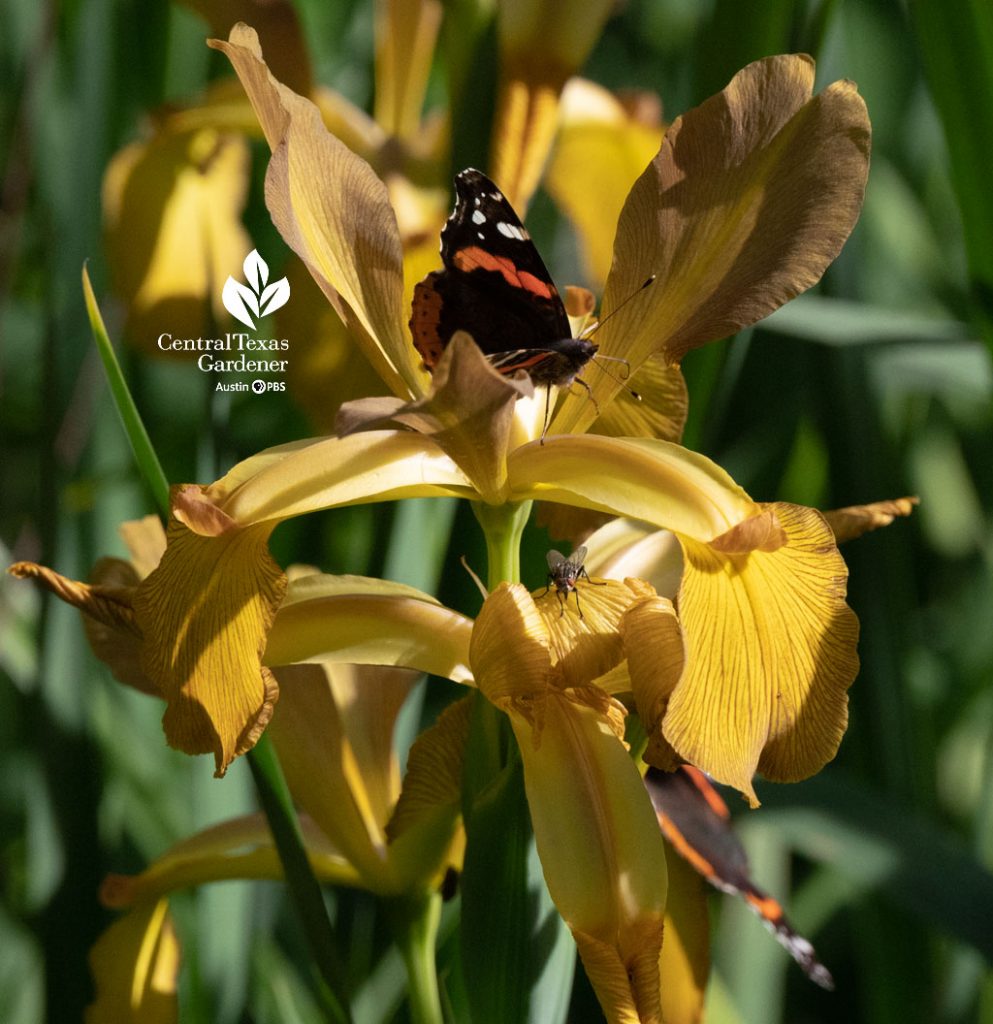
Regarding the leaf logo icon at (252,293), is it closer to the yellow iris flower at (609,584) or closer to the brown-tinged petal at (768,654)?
the yellow iris flower at (609,584)

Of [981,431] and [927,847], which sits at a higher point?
[981,431]

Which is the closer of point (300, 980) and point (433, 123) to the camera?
point (300, 980)

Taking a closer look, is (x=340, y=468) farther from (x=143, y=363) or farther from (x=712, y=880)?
(x=143, y=363)

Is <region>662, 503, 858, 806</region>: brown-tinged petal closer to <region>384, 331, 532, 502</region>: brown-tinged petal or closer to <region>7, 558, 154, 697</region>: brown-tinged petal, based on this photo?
<region>384, 331, 532, 502</region>: brown-tinged petal

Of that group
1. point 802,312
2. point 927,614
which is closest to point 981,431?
point 927,614

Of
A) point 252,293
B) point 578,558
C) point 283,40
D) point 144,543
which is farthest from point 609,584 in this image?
point 283,40

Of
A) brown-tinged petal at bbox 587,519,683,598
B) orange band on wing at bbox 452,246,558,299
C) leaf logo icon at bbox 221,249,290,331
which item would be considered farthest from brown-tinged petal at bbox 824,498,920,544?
leaf logo icon at bbox 221,249,290,331

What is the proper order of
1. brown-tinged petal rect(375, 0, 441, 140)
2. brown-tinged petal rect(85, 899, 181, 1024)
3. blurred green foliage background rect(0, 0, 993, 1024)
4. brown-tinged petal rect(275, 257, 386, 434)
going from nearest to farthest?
brown-tinged petal rect(85, 899, 181, 1024)
blurred green foliage background rect(0, 0, 993, 1024)
brown-tinged petal rect(275, 257, 386, 434)
brown-tinged petal rect(375, 0, 441, 140)
